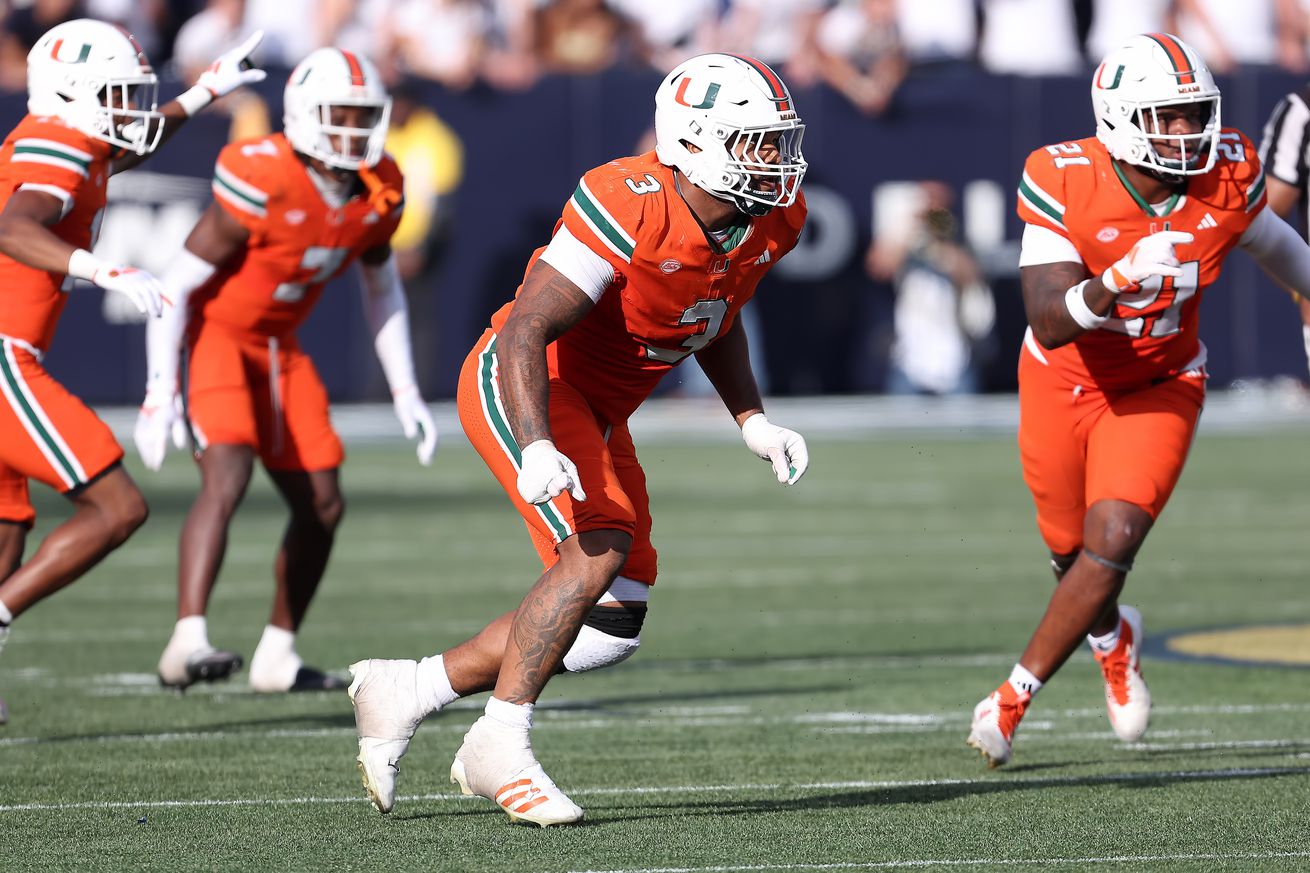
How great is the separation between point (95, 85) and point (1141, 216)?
9.88ft

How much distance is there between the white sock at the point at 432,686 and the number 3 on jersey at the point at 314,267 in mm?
2738

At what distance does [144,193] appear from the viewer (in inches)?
731

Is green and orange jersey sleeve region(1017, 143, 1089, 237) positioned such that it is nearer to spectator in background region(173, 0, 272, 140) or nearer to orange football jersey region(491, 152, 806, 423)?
orange football jersey region(491, 152, 806, 423)

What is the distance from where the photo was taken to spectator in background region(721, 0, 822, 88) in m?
19.3

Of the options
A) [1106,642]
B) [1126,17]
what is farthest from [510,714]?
[1126,17]

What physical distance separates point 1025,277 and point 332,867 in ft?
7.79

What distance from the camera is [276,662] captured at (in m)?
7.49

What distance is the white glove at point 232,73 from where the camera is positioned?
23.9 ft

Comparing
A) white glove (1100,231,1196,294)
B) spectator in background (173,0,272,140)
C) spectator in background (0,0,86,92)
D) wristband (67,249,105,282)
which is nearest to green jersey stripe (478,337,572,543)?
wristband (67,249,105,282)

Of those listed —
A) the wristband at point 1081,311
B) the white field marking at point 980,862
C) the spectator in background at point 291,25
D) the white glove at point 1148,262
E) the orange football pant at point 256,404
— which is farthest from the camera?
the spectator in background at point 291,25

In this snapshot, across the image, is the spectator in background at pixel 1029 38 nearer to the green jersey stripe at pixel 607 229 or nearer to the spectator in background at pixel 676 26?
the spectator in background at pixel 676 26

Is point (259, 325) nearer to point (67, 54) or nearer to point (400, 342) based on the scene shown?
point (400, 342)

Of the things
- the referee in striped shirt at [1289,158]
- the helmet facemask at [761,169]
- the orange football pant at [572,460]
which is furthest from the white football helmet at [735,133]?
the referee in striped shirt at [1289,158]

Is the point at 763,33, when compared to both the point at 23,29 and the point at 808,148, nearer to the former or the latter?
the point at 808,148
